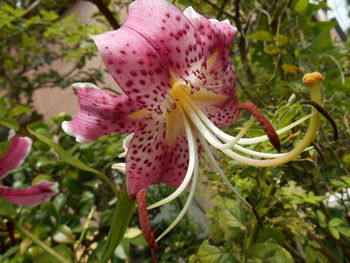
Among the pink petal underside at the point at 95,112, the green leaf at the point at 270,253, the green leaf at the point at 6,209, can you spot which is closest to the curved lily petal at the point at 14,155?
the green leaf at the point at 6,209

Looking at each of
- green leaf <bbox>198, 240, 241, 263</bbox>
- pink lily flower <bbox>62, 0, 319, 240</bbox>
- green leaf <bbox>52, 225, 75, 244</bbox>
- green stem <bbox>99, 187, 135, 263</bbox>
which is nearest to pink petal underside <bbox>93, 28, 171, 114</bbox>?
pink lily flower <bbox>62, 0, 319, 240</bbox>

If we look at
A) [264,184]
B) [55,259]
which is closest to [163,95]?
[264,184]

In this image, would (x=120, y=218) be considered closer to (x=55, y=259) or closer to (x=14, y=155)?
(x=55, y=259)

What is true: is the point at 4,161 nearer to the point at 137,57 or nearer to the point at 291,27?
the point at 137,57

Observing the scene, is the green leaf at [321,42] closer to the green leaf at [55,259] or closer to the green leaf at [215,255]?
the green leaf at [215,255]

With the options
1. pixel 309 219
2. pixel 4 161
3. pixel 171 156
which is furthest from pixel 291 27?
pixel 4 161

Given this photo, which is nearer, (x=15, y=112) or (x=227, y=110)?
(x=227, y=110)

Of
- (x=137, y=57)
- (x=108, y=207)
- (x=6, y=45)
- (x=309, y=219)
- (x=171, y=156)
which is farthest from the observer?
(x=6, y=45)
